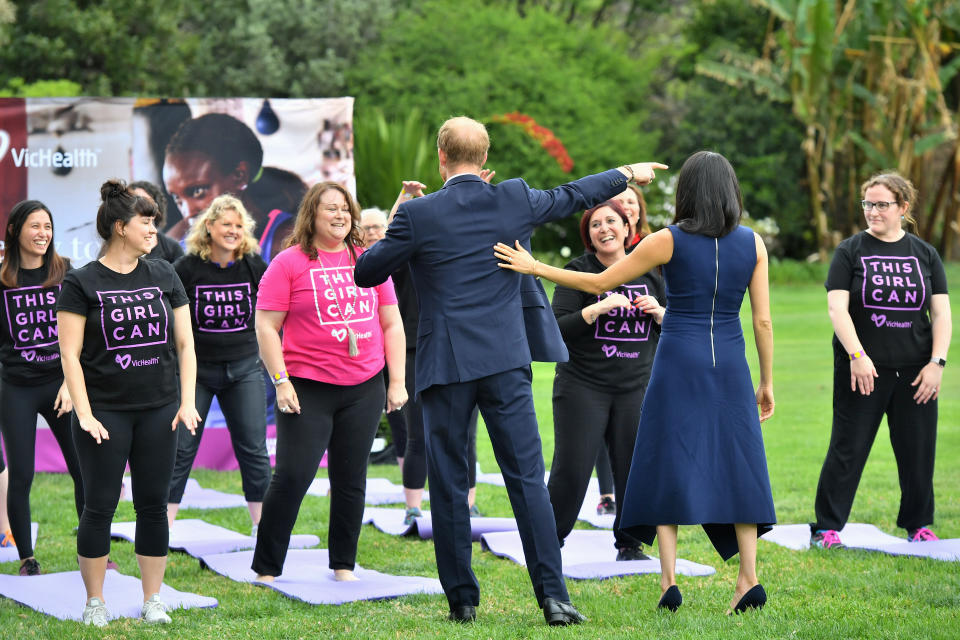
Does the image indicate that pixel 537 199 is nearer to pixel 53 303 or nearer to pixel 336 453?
pixel 336 453

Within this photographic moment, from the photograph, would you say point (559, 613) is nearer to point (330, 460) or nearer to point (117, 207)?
point (330, 460)

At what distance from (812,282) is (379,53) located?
15.3 metres

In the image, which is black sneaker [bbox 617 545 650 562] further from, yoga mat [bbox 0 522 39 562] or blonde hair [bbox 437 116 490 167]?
yoga mat [bbox 0 522 39 562]

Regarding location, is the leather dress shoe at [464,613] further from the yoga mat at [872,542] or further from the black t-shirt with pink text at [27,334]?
the black t-shirt with pink text at [27,334]

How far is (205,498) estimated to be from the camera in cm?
862

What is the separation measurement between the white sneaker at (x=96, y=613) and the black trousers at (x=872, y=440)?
391 cm

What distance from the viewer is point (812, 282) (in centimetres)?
2800

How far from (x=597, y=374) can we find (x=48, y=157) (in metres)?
5.64

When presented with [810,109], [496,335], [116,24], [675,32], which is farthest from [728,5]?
[496,335]

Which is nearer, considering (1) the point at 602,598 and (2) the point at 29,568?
(1) the point at 602,598

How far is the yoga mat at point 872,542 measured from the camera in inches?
244

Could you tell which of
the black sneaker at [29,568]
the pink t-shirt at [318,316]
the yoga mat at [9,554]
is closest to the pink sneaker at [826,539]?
the pink t-shirt at [318,316]

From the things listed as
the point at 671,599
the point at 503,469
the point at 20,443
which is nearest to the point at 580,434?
the point at 503,469

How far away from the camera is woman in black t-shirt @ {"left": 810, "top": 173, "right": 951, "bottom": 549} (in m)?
6.55
